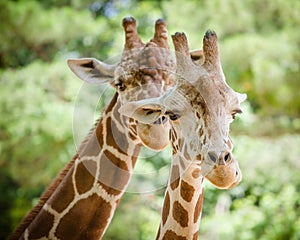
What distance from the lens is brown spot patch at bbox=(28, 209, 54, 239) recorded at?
1.36 metres

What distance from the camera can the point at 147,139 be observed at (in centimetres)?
124

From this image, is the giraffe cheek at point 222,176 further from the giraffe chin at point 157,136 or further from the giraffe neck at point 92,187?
the giraffe neck at point 92,187

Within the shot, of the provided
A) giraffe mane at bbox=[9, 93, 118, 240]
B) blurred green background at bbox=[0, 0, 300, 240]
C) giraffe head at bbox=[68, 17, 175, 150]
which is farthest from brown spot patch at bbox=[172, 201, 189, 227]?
blurred green background at bbox=[0, 0, 300, 240]

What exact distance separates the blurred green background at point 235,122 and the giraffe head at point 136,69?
6.53 feet

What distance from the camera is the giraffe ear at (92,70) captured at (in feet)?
4.86

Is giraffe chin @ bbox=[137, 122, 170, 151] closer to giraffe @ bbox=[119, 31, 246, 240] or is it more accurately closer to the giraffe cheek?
giraffe @ bbox=[119, 31, 246, 240]

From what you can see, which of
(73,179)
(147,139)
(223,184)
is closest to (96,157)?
(73,179)

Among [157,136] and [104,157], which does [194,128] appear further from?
[104,157]

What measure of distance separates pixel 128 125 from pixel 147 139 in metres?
0.19

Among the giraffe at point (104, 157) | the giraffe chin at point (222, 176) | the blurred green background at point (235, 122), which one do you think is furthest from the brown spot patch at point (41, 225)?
the blurred green background at point (235, 122)

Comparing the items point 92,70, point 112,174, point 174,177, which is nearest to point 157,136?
point 174,177

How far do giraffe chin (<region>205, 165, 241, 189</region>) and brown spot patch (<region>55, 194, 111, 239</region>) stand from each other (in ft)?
1.79

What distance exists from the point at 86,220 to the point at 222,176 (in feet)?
1.91

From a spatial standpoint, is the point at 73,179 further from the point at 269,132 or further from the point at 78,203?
the point at 269,132
